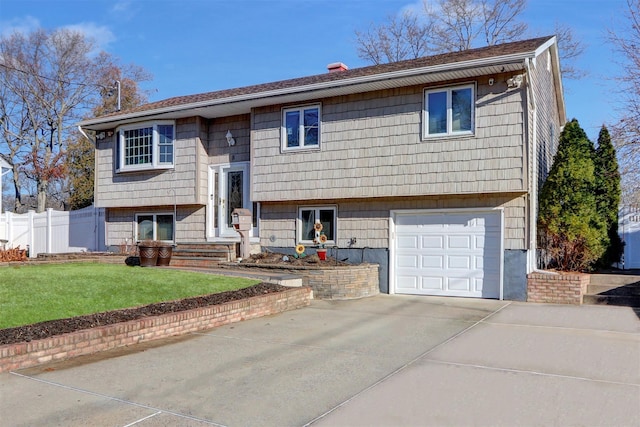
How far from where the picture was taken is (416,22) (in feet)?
92.1

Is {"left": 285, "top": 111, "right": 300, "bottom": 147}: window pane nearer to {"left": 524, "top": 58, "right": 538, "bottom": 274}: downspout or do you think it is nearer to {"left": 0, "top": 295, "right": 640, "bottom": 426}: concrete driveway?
{"left": 524, "top": 58, "right": 538, "bottom": 274}: downspout

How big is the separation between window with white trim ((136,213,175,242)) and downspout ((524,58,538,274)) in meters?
10.0

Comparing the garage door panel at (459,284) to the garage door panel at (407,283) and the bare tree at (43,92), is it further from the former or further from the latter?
the bare tree at (43,92)

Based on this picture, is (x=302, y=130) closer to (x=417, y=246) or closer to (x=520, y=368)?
(x=417, y=246)

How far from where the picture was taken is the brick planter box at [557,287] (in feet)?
35.0

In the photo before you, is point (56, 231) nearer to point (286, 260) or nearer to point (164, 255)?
point (164, 255)

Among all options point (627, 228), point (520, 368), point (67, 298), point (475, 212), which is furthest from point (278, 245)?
point (627, 228)

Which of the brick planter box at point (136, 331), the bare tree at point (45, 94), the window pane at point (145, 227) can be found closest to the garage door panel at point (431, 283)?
the brick planter box at point (136, 331)

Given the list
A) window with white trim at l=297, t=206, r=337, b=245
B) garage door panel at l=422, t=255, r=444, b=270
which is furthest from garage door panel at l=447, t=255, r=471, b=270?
window with white trim at l=297, t=206, r=337, b=245

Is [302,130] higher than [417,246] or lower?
higher

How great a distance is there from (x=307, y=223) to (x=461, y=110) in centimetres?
483

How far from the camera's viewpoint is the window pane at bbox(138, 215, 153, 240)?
16391 mm

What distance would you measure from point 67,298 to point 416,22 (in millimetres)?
24843

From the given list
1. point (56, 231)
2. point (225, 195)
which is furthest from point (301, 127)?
point (56, 231)
